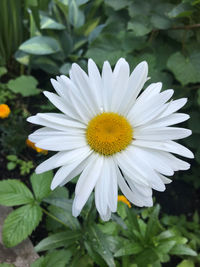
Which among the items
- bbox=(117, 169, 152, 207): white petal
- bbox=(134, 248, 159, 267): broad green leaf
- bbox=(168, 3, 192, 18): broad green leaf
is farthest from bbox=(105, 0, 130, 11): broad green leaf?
bbox=(134, 248, 159, 267): broad green leaf

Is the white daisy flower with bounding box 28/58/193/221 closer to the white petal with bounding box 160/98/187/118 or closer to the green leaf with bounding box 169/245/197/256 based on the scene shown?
the white petal with bounding box 160/98/187/118

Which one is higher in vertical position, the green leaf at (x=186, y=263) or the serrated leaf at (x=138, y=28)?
the serrated leaf at (x=138, y=28)

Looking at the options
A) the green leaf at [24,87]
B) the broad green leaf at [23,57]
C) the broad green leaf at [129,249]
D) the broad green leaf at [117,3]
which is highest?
the broad green leaf at [117,3]

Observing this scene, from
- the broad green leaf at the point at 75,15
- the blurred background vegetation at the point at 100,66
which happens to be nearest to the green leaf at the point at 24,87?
Answer: the blurred background vegetation at the point at 100,66

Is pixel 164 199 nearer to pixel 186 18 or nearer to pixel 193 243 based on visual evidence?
pixel 193 243

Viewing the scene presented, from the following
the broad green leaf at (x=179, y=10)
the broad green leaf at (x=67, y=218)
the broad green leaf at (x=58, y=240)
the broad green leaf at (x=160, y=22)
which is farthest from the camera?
the broad green leaf at (x=160, y=22)

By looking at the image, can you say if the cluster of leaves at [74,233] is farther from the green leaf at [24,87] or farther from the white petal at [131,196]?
the green leaf at [24,87]
